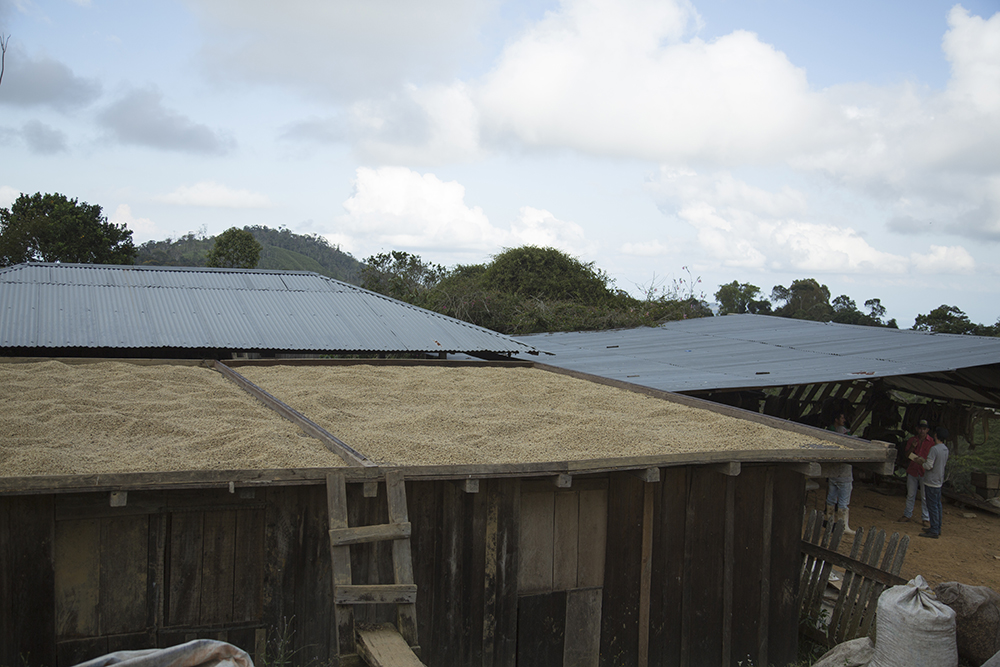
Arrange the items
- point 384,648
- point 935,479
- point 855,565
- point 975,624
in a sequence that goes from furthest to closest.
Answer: point 935,479 → point 855,565 → point 975,624 → point 384,648

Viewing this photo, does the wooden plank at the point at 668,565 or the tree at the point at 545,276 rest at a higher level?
the tree at the point at 545,276

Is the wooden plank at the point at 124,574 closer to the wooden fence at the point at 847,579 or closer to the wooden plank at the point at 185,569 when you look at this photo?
the wooden plank at the point at 185,569

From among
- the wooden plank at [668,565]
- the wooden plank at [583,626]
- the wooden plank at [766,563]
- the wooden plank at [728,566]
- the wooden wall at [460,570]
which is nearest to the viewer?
the wooden wall at [460,570]

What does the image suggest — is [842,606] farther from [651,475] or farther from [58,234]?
[58,234]

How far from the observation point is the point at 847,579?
5641 mm

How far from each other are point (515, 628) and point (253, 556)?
1.59 meters

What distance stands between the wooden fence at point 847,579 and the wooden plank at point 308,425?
3.85 m

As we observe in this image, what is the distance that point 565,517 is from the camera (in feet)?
14.8

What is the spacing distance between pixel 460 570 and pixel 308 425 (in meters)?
1.23

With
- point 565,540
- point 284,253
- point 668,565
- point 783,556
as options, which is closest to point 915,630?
point 783,556

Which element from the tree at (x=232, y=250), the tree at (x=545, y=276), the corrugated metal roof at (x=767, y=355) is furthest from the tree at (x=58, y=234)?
the corrugated metal roof at (x=767, y=355)

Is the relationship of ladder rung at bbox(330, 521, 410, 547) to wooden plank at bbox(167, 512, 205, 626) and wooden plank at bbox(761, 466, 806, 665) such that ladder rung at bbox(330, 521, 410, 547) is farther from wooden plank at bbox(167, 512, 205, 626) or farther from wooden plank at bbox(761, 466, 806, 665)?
wooden plank at bbox(761, 466, 806, 665)

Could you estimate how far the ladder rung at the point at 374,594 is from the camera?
10.3 feet

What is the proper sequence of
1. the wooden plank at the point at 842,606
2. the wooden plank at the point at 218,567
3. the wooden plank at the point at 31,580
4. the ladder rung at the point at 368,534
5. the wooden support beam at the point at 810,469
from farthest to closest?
the wooden plank at the point at 842,606 → the wooden support beam at the point at 810,469 → the wooden plank at the point at 218,567 → the wooden plank at the point at 31,580 → the ladder rung at the point at 368,534
